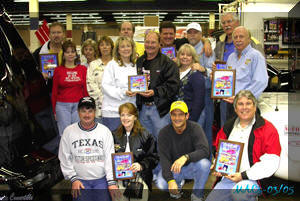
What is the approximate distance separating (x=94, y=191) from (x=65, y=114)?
132 cm

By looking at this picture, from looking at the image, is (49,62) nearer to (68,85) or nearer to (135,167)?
(68,85)

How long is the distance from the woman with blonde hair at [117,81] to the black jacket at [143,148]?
0.49 metres

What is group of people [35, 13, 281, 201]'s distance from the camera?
350cm

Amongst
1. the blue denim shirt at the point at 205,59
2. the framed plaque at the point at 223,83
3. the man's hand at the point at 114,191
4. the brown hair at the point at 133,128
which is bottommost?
the man's hand at the point at 114,191

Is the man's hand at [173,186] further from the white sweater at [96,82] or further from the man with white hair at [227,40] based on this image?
the man with white hair at [227,40]

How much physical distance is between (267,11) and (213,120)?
12.2 ft

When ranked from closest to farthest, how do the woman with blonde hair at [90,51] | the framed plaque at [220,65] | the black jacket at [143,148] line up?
the black jacket at [143,148], the framed plaque at [220,65], the woman with blonde hair at [90,51]

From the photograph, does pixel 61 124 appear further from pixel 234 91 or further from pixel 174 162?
pixel 234 91

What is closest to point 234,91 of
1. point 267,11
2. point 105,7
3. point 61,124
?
point 61,124

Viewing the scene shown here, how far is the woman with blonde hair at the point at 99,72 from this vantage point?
4.65 metres

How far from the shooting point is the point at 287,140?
3979mm

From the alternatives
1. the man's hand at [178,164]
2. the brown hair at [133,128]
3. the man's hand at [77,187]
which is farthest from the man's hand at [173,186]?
the man's hand at [77,187]

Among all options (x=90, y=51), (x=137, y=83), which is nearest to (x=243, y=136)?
(x=137, y=83)

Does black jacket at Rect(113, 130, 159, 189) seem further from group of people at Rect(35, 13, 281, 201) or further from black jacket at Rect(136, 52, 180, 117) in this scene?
black jacket at Rect(136, 52, 180, 117)
